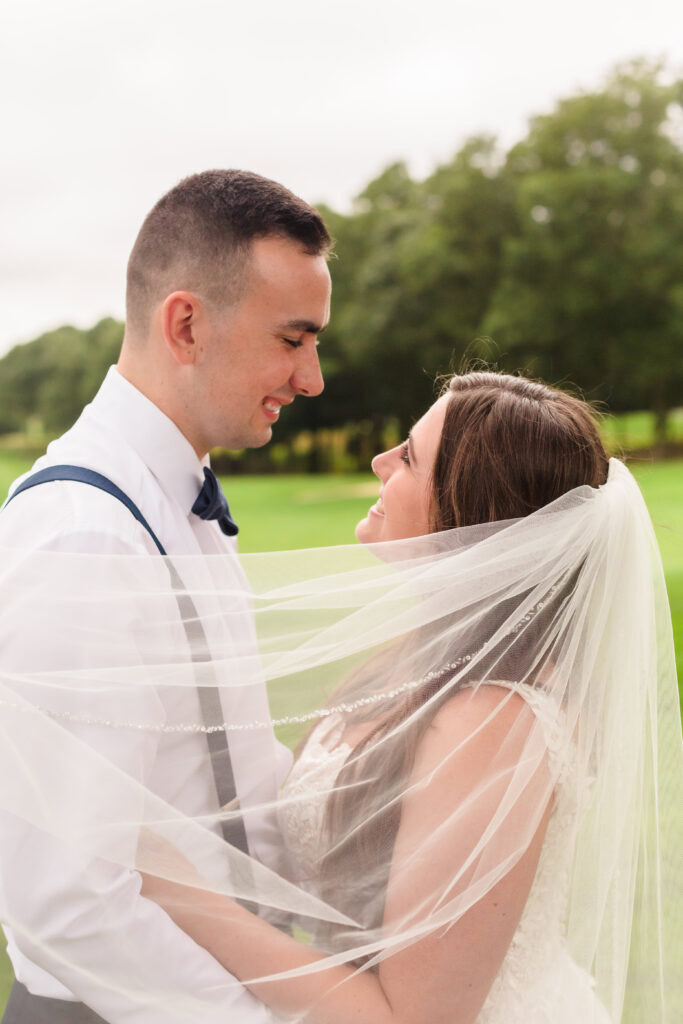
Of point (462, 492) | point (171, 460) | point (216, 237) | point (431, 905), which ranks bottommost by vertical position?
point (431, 905)

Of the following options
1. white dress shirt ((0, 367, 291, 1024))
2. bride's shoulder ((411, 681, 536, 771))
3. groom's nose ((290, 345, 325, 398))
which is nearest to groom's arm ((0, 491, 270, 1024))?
white dress shirt ((0, 367, 291, 1024))

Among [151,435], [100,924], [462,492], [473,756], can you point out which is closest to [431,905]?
[473,756]

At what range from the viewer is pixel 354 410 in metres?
44.7

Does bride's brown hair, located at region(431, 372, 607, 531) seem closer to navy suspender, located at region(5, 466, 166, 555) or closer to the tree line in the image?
navy suspender, located at region(5, 466, 166, 555)

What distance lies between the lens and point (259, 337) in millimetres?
2445

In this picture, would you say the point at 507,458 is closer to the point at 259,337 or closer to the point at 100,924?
the point at 259,337

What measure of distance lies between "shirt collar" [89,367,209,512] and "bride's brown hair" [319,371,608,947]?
619 millimetres

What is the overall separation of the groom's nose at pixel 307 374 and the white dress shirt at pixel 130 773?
0.38m

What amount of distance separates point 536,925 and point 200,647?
1.02 metres

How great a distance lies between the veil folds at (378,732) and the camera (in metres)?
1.84

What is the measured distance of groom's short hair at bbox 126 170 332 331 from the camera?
2.39 metres

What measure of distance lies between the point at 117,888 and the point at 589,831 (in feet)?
3.59

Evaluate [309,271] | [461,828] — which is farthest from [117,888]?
[309,271]

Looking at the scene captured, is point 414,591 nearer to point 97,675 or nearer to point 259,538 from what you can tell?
point 97,675
